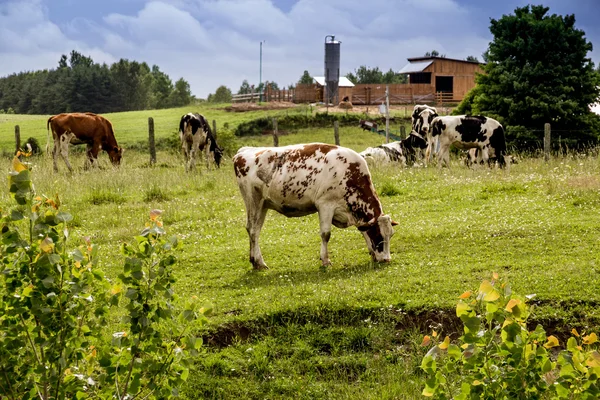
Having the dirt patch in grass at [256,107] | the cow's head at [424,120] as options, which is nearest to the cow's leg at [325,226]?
the cow's head at [424,120]

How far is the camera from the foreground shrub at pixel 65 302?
447 cm

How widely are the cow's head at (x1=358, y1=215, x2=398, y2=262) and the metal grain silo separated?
186 feet

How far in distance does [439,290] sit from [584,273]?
1983 millimetres

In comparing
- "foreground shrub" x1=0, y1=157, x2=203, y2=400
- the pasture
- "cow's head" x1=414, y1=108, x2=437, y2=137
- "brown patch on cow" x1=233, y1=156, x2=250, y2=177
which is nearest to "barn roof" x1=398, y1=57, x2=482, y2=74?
"cow's head" x1=414, y1=108, x2=437, y2=137

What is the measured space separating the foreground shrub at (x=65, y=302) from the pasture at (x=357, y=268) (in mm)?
2880

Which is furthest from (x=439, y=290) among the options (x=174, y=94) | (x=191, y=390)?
(x=174, y=94)

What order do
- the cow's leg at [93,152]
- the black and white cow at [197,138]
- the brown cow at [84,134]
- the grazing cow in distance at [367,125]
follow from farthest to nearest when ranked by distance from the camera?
1. the grazing cow in distance at [367,125]
2. the cow's leg at [93,152]
3. the black and white cow at [197,138]
4. the brown cow at [84,134]

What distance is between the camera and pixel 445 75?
2837 inches

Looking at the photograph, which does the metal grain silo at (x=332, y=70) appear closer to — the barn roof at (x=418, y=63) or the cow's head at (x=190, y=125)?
the barn roof at (x=418, y=63)

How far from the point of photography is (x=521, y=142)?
2970 cm

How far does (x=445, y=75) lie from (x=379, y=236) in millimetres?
63094

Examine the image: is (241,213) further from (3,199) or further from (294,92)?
(294,92)

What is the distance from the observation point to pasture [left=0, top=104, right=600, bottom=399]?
26.7 ft

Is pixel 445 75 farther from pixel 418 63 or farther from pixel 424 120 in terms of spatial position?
pixel 424 120
